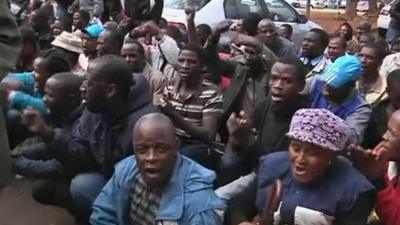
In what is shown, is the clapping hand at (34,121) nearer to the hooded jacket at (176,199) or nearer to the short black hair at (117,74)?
the short black hair at (117,74)

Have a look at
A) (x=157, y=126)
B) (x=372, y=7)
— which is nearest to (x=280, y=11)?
(x=157, y=126)

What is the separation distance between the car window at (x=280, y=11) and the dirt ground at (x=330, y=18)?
6.19 m

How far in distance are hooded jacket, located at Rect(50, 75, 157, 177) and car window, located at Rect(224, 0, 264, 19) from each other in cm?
745

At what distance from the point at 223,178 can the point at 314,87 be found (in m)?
1.05

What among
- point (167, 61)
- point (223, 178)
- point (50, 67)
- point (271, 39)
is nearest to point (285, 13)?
point (271, 39)

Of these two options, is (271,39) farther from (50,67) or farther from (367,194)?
(367,194)

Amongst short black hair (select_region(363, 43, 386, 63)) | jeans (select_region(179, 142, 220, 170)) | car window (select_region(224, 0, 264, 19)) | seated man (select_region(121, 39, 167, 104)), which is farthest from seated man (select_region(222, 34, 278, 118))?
car window (select_region(224, 0, 264, 19))

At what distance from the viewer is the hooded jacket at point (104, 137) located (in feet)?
14.6

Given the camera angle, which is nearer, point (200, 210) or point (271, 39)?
point (200, 210)

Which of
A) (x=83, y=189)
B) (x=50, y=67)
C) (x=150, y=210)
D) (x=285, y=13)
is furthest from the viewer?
(x=285, y=13)

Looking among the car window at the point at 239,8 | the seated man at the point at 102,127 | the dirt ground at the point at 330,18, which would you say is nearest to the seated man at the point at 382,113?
the seated man at the point at 102,127

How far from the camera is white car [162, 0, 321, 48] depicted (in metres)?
11.8

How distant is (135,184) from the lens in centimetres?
364

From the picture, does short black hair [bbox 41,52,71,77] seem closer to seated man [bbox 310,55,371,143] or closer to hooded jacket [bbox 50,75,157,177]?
hooded jacket [bbox 50,75,157,177]
